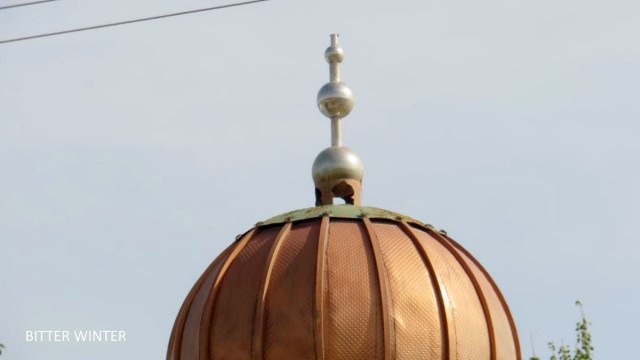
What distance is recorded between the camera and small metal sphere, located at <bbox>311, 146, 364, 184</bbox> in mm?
21578

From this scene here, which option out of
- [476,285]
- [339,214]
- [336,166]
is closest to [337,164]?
[336,166]

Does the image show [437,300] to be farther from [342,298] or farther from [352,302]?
[342,298]

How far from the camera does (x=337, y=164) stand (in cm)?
2159

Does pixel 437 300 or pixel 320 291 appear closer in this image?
pixel 320 291

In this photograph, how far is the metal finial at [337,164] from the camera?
21594mm

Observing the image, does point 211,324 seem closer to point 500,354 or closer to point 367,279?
point 367,279

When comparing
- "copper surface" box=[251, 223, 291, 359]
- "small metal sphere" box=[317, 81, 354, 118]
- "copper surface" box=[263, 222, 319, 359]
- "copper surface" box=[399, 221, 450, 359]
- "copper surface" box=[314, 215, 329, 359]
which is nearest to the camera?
"copper surface" box=[314, 215, 329, 359]

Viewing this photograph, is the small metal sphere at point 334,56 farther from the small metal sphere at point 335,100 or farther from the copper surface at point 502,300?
the copper surface at point 502,300

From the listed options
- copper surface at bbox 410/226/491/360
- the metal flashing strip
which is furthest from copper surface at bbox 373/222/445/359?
the metal flashing strip

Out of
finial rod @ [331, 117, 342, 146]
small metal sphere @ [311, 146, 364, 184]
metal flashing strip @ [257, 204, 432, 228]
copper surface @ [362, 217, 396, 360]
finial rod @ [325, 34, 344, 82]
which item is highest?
finial rod @ [325, 34, 344, 82]

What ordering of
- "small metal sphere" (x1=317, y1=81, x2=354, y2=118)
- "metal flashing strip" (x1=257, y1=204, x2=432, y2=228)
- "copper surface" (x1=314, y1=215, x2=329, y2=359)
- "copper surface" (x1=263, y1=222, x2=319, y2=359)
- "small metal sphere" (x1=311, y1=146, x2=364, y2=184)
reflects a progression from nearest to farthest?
"copper surface" (x1=314, y1=215, x2=329, y2=359)
"copper surface" (x1=263, y1=222, x2=319, y2=359)
"metal flashing strip" (x1=257, y1=204, x2=432, y2=228)
"small metal sphere" (x1=311, y1=146, x2=364, y2=184)
"small metal sphere" (x1=317, y1=81, x2=354, y2=118)

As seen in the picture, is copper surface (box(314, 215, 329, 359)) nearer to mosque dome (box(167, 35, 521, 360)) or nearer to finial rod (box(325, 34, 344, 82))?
mosque dome (box(167, 35, 521, 360))

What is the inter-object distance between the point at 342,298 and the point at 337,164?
3.53 metres

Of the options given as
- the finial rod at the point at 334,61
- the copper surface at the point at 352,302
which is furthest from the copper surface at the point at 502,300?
the finial rod at the point at 334,61
